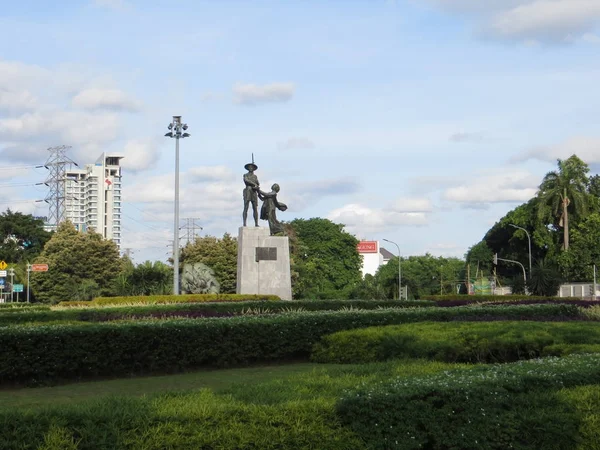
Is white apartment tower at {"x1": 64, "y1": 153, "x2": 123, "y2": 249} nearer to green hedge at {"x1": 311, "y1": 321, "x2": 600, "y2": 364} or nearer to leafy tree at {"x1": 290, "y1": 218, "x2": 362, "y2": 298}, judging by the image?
leafy tree at {"x1": 290, "y1": 218, "x2": 362, "y2": 298}

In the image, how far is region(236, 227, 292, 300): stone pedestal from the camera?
2711cm

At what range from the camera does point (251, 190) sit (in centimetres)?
2798

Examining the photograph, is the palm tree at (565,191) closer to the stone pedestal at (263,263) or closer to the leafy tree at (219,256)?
the leafy tree at (219,256)

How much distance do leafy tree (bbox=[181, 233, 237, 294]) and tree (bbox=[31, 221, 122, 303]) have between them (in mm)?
5306

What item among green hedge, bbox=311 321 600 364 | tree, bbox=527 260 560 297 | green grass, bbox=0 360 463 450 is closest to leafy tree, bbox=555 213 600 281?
tree, bbox=527 260 560 297

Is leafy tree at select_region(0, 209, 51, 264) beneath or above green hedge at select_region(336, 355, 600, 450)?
above

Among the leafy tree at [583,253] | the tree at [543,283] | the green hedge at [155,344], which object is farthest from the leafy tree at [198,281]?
the leafy tree at [583,253]

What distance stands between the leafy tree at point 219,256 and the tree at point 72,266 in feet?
17.4

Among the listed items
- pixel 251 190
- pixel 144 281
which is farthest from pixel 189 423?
pixel 144 281

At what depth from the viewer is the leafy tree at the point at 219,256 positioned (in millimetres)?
50656

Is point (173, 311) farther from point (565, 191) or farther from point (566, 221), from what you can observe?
point (565, 191)

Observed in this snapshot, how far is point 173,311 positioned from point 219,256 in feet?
103

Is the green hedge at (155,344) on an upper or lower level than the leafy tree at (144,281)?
lower

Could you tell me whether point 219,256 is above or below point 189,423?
above
